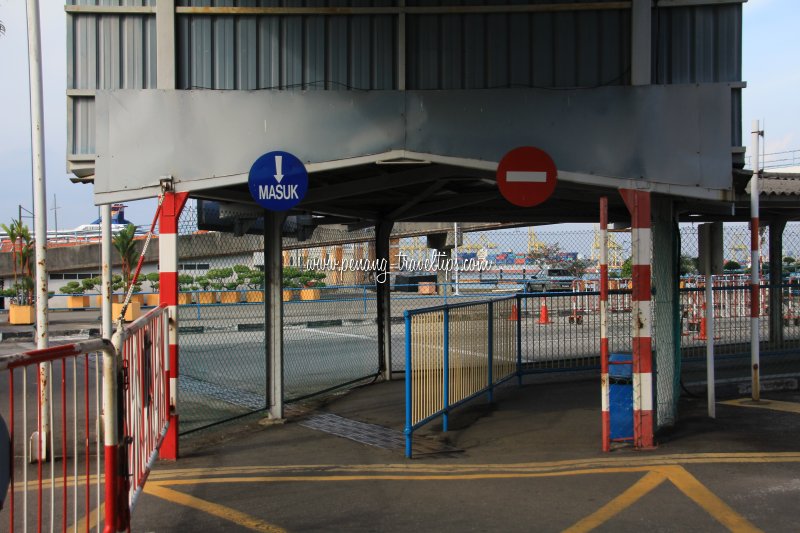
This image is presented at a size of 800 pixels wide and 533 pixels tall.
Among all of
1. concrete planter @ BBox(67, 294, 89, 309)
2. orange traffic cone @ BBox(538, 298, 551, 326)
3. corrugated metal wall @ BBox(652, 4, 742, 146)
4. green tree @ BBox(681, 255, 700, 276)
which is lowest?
concrete planter @ BBox(67, 294, 89, 309)

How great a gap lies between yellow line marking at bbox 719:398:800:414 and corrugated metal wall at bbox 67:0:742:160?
3.79m

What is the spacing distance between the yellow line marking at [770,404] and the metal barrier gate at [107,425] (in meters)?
7.22

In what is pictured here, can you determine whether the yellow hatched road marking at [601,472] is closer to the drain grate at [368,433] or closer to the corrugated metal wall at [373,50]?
the drain grate at [368,433]

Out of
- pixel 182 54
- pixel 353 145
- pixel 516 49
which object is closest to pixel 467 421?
pixel 353 145

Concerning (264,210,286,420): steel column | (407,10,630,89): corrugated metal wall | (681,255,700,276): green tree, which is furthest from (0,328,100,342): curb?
(681,255,700,276): green tree

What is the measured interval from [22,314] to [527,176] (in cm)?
2604

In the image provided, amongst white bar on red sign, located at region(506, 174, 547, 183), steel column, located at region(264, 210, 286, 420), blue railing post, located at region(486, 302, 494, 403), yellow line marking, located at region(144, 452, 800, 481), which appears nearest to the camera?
yellow line marking, located at region(144, 452, 800, 481)

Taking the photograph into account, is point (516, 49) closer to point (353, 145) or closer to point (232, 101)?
point (353, 145)

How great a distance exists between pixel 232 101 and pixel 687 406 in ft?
22.1

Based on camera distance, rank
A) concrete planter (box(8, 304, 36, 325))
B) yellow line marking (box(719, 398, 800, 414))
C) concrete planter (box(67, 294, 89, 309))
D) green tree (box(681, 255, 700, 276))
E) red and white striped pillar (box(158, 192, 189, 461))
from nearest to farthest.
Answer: red and white striped pillar (box(158, 192, 189, 461)), yellow line marking (box(719, 398, 800, 414)), concrete planter (box(8, 304, 36, 325)), green tree (box(681, 255, 700, 276)), concrete planter (box(67, 294, 89, 309))

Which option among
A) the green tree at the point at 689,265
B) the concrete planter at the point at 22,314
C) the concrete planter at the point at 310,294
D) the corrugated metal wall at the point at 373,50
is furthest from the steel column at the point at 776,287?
the concrete planter at the point at 22,314

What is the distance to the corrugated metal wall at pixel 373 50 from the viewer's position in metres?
7.70

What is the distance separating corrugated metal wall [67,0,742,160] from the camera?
7.70 m

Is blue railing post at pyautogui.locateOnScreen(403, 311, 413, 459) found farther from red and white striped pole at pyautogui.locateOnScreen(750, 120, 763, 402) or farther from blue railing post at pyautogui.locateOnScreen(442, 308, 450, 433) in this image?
red and white striped pole at pyautogui.locateOnScreen(750, 120, 763, 402)
